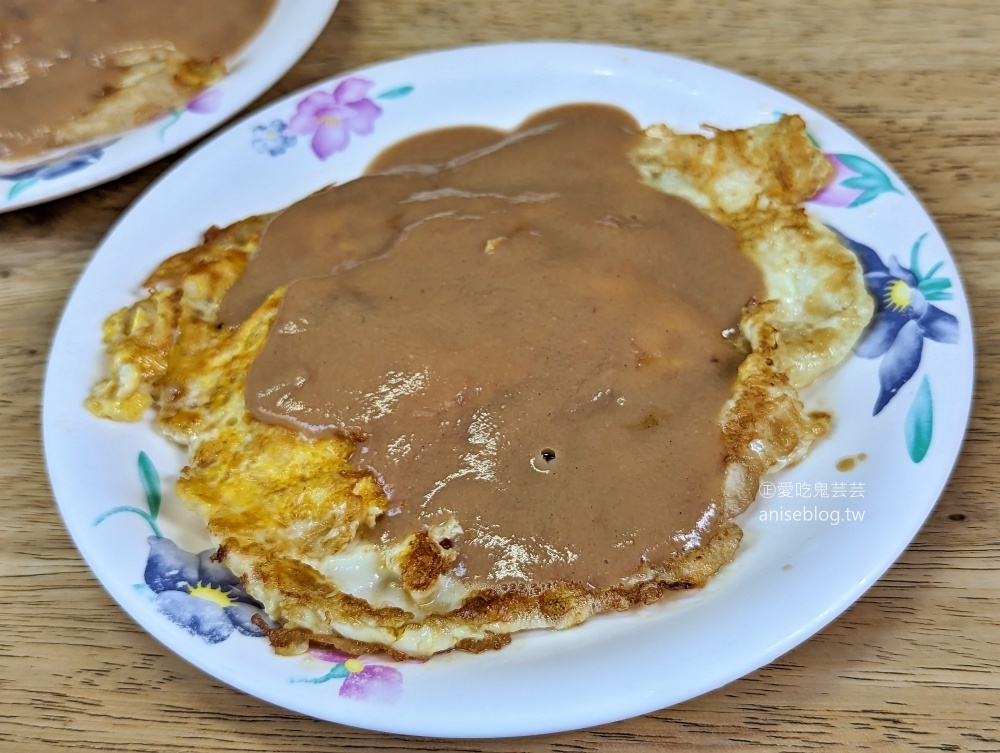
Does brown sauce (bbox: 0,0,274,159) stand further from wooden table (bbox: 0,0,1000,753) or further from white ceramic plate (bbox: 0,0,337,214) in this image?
wooden table (bbox: 0,0,1000,753)

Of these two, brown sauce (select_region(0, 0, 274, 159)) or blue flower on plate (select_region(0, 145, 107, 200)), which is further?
brown sauce (select_region(0, 0, 274, 159))

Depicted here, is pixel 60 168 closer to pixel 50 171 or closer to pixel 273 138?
pixel 50 171

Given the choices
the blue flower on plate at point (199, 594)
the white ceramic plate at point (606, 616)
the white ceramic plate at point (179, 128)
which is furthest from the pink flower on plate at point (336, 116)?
the blue flower on plate at point (199, 594)

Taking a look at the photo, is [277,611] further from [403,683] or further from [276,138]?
[276,138]

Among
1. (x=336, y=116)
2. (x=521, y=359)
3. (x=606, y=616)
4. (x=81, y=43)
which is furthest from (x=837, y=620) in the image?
(x=81, y=43)

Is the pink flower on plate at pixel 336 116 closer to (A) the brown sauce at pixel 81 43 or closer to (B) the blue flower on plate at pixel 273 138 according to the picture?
(B) the blue flower on plate at pixel 273 138

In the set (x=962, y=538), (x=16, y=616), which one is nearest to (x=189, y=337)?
(x=16, y=616)

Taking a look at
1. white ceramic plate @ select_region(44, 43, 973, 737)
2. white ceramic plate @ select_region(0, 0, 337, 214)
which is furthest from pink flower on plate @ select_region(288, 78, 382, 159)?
white ceramic plate @ select_region(0, 0, 337, 214)
